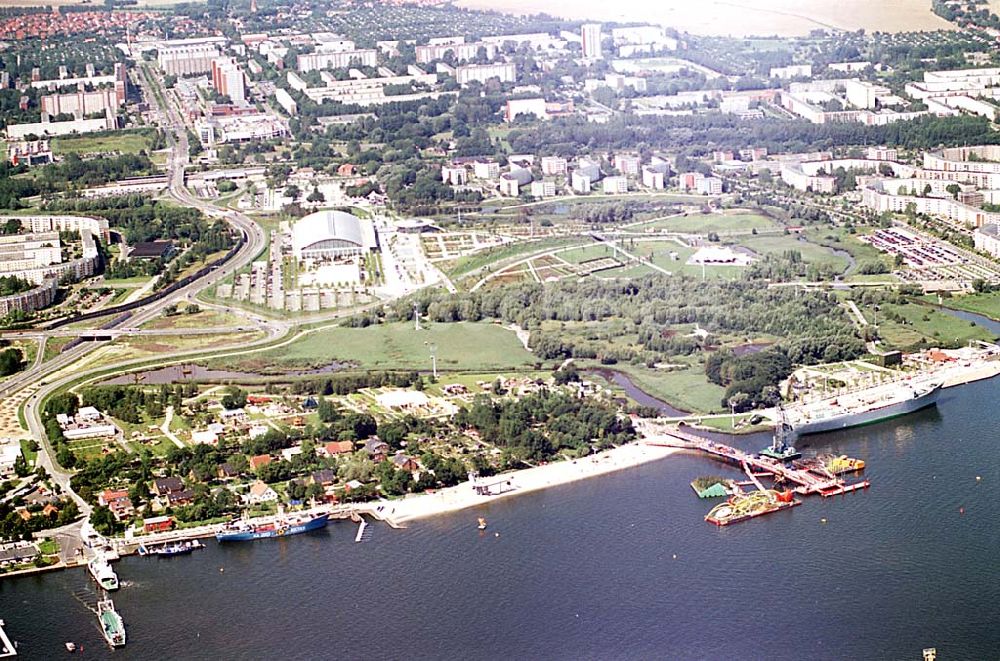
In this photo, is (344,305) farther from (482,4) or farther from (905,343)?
(482,4)

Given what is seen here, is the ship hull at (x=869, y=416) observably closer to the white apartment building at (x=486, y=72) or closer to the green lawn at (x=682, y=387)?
the green lawn at (x=682, y=387)

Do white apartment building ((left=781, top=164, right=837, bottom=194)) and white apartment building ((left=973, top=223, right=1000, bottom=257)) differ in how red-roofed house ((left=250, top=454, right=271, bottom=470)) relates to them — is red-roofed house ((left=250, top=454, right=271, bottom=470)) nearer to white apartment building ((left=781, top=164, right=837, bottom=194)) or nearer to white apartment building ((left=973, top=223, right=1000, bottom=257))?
white apartment building ((left=973, top=223, right=1000, bottom=257))


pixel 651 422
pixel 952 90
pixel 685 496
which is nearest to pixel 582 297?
pixel 651 422

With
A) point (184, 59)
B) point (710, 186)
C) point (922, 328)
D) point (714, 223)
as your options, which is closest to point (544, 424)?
point (922, 328)

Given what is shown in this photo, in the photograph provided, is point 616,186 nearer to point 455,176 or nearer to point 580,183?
point 580,183

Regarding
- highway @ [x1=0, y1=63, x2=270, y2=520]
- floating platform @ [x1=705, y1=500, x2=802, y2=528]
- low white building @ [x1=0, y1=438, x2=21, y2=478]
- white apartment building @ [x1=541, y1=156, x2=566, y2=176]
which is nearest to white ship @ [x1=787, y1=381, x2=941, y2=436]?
floating platform @ [x1=705, y1=500, x2=802, y2=528]

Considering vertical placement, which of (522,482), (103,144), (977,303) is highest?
(103,144)
